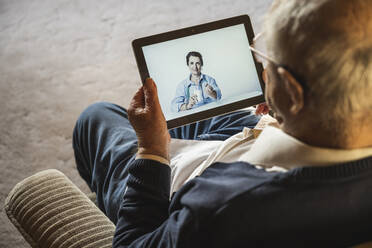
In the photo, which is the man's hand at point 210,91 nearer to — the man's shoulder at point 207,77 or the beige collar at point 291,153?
the man's shoulder at point 207,77

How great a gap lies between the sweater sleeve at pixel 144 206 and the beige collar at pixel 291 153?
0.22m

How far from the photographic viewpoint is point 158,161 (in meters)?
0.84

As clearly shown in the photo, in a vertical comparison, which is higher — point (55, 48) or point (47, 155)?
point (55, 48)

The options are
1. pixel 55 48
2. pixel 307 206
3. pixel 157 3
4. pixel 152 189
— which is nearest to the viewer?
pixel 307 206

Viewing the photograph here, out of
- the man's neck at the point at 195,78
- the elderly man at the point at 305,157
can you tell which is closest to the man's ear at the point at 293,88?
the elderly man at the point at 305,157

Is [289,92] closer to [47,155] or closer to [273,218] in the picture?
A: [273,218]

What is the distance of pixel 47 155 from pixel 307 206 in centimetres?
131

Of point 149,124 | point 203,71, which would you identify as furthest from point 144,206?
point 203,71

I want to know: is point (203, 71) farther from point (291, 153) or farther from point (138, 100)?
point (291, 153)

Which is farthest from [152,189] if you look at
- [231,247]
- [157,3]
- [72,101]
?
[157,3]

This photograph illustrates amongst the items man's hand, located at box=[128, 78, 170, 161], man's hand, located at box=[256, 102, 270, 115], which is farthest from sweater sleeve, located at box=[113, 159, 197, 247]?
man's hand, located at box=[256, 102, 270, 115]

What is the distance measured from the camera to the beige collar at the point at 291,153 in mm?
608

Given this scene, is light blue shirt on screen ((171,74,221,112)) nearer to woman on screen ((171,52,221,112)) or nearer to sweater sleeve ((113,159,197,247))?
woman on screen ((171,52,221,112))

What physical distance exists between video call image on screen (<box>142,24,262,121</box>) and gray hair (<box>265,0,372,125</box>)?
0.42 metres
